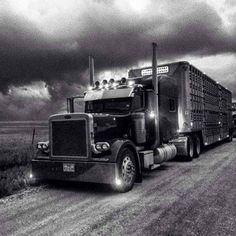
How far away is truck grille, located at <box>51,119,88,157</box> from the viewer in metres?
6.22

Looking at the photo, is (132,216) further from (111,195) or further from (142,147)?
(142,147)

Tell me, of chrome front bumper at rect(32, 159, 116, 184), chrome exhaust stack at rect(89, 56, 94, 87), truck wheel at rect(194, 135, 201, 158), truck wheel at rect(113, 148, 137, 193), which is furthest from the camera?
truck wheel at rect(194, 135, 201, 158)

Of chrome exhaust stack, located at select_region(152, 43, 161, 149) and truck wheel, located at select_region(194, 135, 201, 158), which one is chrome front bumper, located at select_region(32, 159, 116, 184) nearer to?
chrome exhaust stack, located at select_region(152, 43, 161, 149)

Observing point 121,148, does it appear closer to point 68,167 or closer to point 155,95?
point 68,167

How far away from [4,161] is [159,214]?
26.3ft

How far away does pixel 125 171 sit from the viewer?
6.29 meters

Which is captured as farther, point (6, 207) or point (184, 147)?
point (184, 147)

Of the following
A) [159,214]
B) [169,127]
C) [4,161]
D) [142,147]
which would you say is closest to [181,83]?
[169,127]

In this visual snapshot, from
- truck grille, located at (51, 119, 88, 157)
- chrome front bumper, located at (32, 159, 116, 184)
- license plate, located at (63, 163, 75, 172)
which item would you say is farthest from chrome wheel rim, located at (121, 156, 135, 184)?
license plate, located at (63, 163, 75, 172)

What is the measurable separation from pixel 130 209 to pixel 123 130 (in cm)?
266

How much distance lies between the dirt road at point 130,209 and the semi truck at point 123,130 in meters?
0.53

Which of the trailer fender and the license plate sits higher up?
the trailer fender

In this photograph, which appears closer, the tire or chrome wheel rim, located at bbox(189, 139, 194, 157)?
chrome wheel rim, located at bbox(189, 139, 194, 157)

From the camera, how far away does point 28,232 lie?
13.1ft
